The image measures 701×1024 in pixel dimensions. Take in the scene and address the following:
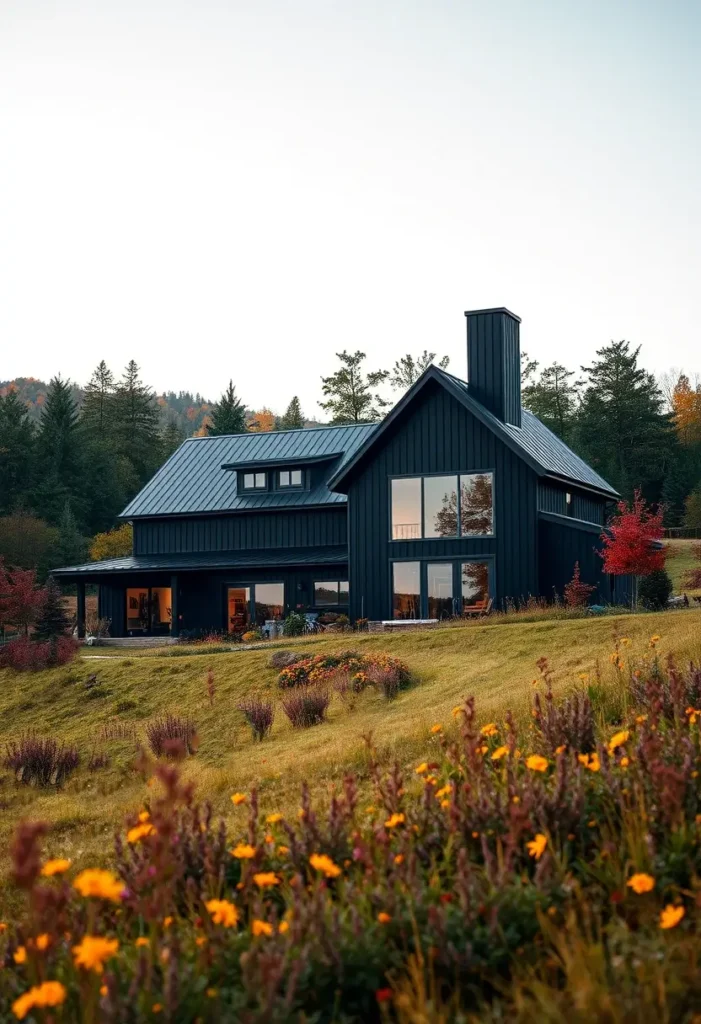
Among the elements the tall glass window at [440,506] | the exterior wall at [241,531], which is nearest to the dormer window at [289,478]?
the exterior wall at [241,531]

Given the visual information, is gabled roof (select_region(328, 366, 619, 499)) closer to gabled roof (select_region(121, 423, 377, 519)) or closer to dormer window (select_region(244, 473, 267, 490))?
gabled roof (select_region(121, 423, 377, 519))

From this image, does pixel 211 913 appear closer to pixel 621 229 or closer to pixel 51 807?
pixel 51 807

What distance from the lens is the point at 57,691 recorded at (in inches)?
905

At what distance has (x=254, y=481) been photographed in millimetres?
36719

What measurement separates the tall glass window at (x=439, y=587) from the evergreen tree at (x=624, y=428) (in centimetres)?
4124

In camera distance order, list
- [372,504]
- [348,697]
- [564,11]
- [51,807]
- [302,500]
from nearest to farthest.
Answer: [51,807] → [348,697] → [564,11] → [372,504] → [302,500]

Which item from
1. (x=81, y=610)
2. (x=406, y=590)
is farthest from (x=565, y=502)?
(x=81, y=610)

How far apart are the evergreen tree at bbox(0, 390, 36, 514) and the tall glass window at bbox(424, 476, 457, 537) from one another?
3593 cm

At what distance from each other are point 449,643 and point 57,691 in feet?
28.8

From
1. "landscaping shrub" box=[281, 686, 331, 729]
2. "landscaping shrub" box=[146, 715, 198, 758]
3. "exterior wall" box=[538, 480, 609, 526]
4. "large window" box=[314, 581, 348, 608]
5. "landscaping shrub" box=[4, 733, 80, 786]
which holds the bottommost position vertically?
"landscaping shrub" box=[4, 733, 80, 786]

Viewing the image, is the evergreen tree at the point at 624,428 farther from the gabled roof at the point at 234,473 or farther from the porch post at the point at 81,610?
the porch post at the point at 81,610

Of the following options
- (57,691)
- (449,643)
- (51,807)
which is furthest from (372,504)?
(51,807)

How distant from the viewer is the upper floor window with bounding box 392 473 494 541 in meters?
29.3

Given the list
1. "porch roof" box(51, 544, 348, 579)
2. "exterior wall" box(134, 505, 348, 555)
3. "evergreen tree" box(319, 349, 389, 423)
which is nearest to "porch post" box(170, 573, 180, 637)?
"porch roof" box(51, 544, 348, 579)
